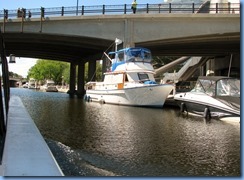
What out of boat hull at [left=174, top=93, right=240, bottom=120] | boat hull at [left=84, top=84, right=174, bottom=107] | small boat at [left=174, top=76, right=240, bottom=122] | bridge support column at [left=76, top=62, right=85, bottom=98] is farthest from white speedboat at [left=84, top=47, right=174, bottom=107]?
bridge support column at [left=76, top=62, right=85, bottom=98]

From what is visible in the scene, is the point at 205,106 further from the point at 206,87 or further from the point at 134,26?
the point at 134,26

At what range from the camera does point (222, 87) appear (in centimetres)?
1642

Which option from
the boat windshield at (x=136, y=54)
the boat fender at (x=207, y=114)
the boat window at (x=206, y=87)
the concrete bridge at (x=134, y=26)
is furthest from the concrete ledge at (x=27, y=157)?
the concrete bridge at (x=134, y=26)

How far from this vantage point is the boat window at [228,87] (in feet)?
51.7

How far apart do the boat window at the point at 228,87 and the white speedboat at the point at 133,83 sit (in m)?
6.86

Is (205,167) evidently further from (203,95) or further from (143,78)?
(143,78)

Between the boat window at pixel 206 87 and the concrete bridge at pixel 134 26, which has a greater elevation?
the concrete bridge at pixel 134 26

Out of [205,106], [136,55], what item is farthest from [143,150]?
[136,55]

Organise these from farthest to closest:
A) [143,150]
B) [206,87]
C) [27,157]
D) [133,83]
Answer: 1. [133,83]
2. [206,87]
3. [143,150]
4. [27,157]

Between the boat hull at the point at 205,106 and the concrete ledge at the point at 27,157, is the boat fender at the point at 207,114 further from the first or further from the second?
the concrete ledge at the point at 27,157

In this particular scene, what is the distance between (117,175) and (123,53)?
70.9 ft

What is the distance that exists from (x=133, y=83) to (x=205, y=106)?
8746mm

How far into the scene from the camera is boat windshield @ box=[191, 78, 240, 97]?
15.9 metres

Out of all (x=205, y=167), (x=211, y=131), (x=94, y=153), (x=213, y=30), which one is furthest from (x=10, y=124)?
(x=213, y=30)
